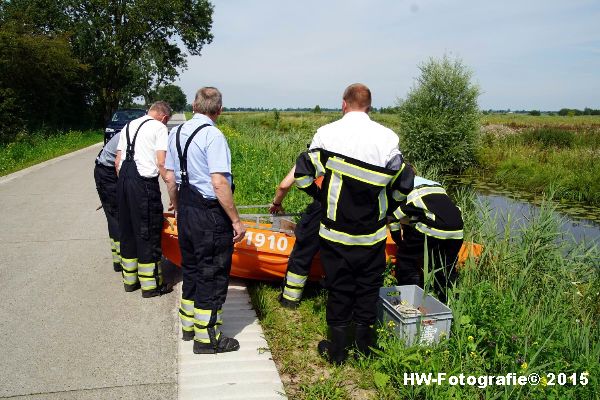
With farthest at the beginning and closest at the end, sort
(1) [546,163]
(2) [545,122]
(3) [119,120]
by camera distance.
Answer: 1. (2) [545,122]
2. (1) [546,163]
3. (3) [119,120]

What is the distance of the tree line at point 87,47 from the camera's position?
22125 millimetres

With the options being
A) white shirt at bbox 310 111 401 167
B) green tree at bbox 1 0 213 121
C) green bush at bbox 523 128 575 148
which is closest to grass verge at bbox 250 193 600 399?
white shirt at bbox 310 111 401 167

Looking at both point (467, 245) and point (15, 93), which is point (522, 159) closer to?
point (467, 245)

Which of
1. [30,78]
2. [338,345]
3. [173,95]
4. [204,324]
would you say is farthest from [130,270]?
[173,95]

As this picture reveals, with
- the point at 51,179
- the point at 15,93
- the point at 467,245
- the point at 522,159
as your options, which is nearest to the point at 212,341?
the point at 467,245

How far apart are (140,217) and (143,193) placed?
0.25 m

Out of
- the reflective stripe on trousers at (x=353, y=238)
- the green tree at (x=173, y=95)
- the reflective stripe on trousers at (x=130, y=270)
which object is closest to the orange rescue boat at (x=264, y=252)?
the reflective stripe on trousers at (x=130, y=270)

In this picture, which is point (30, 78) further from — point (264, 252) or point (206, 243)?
point (206, 243)

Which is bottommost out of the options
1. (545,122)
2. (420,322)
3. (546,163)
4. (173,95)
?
(420,322)

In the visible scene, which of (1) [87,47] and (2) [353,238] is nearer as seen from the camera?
(2) [353,238]

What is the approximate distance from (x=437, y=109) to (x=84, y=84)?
24787 millimetres

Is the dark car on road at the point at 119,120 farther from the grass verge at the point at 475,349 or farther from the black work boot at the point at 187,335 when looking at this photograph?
the black work boot at the point at 187,335

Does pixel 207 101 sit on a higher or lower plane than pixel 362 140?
higher

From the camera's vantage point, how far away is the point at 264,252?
4.84 metres
